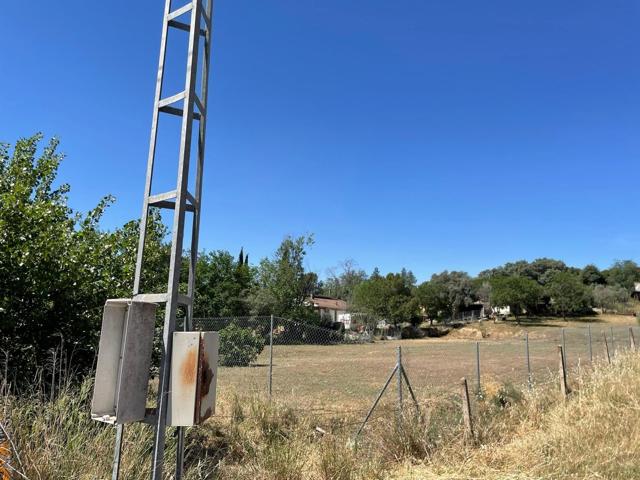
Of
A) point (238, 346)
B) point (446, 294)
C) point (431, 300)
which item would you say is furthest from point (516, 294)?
point (238, 346)

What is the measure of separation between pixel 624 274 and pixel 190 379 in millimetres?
114013

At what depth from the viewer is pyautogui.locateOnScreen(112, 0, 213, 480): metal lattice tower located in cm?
300

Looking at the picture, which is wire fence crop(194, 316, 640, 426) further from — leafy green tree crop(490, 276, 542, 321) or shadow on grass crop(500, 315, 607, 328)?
leafy green tree crop(490, 276, 542, 321)

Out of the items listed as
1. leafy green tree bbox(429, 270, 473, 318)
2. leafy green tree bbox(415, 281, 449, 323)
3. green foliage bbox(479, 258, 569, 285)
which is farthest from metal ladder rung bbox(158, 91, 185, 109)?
green foliage bbox(479, 258, 569, 285)

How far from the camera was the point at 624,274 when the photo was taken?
321ft

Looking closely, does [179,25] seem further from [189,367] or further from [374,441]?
[374,441]

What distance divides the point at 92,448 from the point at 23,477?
486 millimetres

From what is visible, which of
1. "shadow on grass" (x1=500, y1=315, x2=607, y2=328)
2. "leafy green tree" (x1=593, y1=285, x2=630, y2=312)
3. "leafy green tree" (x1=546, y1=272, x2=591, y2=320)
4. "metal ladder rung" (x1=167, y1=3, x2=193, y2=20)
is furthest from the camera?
"leafy green tree" (x1=593, y1=285, x2=630, y2=312)

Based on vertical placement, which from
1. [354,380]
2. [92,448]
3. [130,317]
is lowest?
[354,380]

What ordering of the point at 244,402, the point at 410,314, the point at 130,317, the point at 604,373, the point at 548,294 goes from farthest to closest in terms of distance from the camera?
the point at 548,294 → the point at 410,314 → the point at 604,373 → the point at 244,402 → the point at 130,317

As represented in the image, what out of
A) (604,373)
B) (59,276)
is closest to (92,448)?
(59,276)

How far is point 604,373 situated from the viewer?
27.7 feet

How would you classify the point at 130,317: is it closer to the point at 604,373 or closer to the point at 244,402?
the point at 244,402

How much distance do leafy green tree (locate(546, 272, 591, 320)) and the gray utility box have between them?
76174 mm
